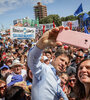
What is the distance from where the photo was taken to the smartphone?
3.55 ft

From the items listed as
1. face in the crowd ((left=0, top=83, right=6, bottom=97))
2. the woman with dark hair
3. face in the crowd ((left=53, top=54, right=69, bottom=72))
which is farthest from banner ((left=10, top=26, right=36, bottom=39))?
the woman with dark hair

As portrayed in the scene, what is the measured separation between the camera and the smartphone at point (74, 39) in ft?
3.55

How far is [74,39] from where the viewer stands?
1.10 m

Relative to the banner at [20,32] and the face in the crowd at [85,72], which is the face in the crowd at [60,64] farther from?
the banner at [20,32]

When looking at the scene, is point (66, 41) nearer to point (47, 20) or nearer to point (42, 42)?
point (42, 42)

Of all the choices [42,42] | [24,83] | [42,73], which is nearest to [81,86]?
[42,73]

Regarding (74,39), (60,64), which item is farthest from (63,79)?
(74,39)

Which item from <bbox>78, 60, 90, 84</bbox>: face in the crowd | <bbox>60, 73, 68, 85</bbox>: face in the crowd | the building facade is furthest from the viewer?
the building facade

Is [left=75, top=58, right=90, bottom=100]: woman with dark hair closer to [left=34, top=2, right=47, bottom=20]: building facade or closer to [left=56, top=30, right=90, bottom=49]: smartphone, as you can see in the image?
[left=56, top=30, right=90, bottom=49]: smartphone

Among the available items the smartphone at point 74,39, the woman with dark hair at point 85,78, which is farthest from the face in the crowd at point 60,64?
the smartphone at point 74,39

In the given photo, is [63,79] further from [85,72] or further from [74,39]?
[74,39]

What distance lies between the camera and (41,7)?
12206cm

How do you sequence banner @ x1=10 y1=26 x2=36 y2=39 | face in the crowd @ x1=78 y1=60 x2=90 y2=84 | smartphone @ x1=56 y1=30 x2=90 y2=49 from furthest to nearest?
banner @ x1=10 y1=26 x2=36 y2=39 → face in the crowd @ x1=78 y1=60 x2=90 y2=84 → smartphone @ x1=56 y1=30 x2=90 y2=49

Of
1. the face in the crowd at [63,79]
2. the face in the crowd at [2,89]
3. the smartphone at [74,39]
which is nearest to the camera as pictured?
the smartphone at [74,39]
